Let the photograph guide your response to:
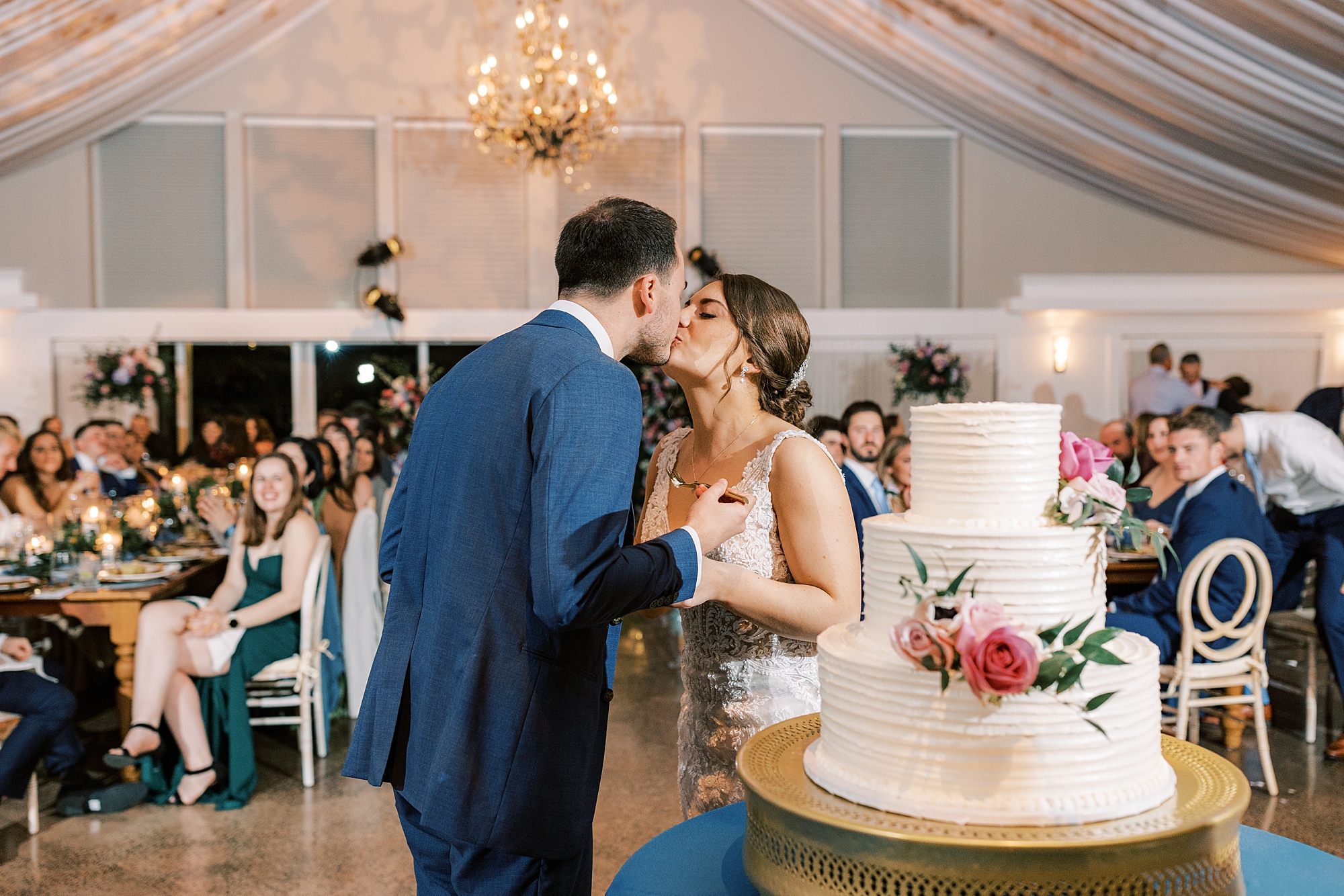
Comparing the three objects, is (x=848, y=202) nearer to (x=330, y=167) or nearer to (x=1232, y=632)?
(x=330, y=167)

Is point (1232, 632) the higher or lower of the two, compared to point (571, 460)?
lower

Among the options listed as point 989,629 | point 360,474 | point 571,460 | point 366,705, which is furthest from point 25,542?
point 989,629

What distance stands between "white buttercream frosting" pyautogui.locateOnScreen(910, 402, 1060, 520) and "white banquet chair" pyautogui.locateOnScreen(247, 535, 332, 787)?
11.7ft

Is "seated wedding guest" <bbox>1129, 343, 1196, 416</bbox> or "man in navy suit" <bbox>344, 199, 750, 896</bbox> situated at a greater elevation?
"seated wedding guest" <bbox>1129, 343, 1196, 416</bbox>

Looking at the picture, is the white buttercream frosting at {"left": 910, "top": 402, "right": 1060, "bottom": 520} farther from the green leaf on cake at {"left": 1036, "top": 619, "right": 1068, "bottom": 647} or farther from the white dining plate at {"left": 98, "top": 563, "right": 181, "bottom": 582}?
the white dining plate at {"left": 98, "top": 563, "right": 181, "bottom": 582}

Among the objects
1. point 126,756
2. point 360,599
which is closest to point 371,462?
point 360,599

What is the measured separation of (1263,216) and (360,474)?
8.80 m

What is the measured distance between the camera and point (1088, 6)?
23.1 feet

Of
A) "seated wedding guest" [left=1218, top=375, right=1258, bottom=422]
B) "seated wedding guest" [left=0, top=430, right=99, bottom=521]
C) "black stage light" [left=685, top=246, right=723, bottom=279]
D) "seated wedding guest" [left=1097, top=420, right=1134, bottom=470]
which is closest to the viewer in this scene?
"seated wedding guest" [left=0, top=430, right=99, bottom=521]

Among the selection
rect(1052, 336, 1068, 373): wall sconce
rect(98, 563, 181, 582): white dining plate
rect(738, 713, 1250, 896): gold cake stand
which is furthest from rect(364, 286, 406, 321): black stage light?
rect(738, 713, 1250, 896): gold cake stand

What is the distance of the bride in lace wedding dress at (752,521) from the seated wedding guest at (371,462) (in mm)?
4105

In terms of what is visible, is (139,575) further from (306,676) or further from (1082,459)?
(1082,459)

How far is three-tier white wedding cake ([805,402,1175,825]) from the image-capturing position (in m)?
1.16

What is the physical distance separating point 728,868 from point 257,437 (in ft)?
30.0
